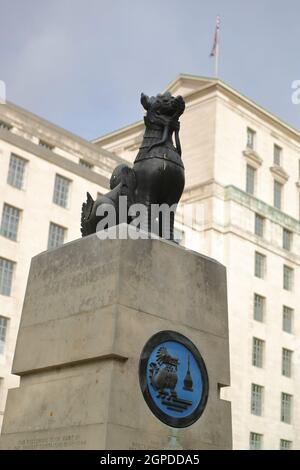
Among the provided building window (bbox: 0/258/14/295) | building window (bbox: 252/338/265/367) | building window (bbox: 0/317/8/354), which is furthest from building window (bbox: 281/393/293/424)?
building window (bbox: 0/258/14/295)

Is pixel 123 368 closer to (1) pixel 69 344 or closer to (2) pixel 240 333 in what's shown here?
(1) pixel 69 344

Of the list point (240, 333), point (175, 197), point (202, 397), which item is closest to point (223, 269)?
point (175, 197)

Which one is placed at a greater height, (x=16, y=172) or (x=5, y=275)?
(x=16, y=172)

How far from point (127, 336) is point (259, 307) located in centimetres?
4648

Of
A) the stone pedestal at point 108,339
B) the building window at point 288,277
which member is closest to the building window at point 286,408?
the building window at point 288,277

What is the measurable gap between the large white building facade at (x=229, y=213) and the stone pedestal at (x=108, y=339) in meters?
29.2

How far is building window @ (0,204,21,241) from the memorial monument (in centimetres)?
3116

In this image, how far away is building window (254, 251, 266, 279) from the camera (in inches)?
2200

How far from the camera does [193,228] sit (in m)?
55.1

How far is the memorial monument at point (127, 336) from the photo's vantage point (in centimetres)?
909

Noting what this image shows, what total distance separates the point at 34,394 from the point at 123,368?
1.61 m

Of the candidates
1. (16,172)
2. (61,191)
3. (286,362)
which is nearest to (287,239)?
(286,362)

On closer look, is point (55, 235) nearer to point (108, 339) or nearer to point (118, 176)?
point (118, 176)

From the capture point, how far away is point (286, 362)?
55.0m
